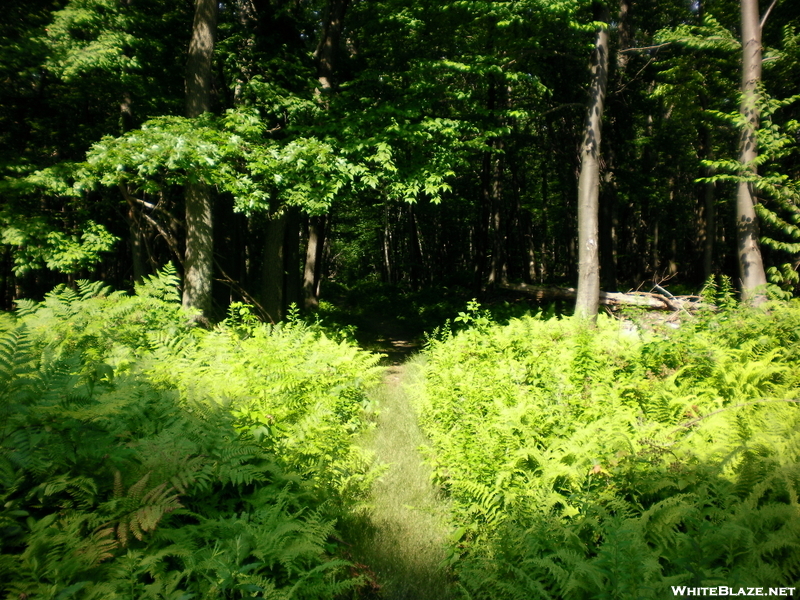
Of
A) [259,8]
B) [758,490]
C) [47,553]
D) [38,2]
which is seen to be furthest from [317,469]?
[38,2]

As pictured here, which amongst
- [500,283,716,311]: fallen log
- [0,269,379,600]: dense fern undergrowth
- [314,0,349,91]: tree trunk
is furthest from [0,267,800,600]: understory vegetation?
[314,0,349,91]: tree trunk

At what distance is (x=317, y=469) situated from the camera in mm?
4266

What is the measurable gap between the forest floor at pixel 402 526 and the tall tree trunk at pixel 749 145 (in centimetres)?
815

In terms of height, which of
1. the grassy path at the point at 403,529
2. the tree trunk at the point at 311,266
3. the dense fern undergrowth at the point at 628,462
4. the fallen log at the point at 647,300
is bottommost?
the grassy path at the point at 403,529

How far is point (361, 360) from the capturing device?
9039mm

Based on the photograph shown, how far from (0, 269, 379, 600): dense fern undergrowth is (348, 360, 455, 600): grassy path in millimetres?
294

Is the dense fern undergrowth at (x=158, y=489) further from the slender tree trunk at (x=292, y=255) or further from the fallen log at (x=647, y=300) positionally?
the fallen log at (x=647, y=300)

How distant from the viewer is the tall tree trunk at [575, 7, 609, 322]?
32.5 feet

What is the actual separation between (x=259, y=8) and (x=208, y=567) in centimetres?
1268

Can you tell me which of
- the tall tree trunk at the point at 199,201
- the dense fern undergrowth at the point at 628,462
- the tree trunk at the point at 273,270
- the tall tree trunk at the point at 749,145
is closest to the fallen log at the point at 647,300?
the tall tree trunk at the point at 749,145

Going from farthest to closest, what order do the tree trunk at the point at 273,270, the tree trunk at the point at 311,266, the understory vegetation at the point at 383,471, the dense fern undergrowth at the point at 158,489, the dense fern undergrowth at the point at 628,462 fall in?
the tree trunk at the point at 311,266 < the tree trunk at the point at 273,270 < the dense fern undergrowth at the point at 628,462 < the understory vegetation at the point at 383,471 < the dense fern undergrowth at the point at 158,489

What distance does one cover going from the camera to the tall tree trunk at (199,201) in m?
9.11

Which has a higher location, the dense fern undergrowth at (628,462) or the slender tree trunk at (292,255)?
the slender tree trunk at (292,255)

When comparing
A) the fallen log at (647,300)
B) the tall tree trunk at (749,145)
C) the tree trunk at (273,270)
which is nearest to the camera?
the tall tree trunk at (749,145)
